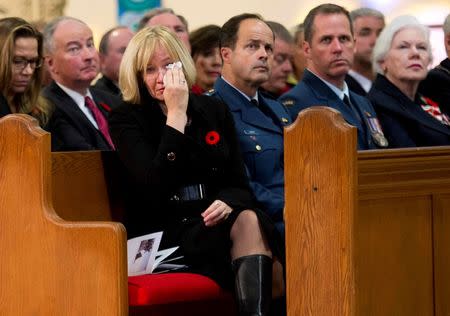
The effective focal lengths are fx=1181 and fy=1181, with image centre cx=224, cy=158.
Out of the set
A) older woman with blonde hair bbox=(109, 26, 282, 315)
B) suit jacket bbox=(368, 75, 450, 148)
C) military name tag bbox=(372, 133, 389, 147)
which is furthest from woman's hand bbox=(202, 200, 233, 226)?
suit jacket bbox=(368, 75, 450, 148)

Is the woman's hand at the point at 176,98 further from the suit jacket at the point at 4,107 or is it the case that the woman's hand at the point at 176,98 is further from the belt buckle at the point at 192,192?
the suit jacket at the point at 4,107

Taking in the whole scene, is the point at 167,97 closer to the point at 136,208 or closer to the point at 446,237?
the point at 136,208

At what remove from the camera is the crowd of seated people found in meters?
4.11

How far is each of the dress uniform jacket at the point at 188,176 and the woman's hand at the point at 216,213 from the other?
31 millimetres

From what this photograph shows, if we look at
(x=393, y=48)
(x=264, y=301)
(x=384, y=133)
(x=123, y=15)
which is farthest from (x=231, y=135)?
(x=123, y=15)

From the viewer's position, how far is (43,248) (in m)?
3.86

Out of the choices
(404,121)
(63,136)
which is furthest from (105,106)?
(404,121)

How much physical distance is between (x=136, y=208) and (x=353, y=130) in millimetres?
972

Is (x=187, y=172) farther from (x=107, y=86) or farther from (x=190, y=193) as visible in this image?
(x=107, y=86)

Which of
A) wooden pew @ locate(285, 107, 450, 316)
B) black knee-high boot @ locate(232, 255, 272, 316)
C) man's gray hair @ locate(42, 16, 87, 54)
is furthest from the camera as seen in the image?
man's gray hair @ locate(42, 16, 87, 54)

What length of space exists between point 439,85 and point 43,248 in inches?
97.4

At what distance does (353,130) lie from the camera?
368 cm

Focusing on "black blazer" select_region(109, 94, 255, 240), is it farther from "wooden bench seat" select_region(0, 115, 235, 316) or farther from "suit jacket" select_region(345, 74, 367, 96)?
"suit jacket" select_region(345, 74, 367, 96)

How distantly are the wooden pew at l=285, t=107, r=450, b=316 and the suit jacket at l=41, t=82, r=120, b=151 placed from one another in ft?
4.60
